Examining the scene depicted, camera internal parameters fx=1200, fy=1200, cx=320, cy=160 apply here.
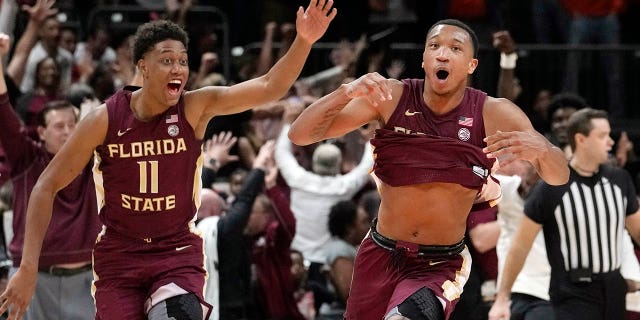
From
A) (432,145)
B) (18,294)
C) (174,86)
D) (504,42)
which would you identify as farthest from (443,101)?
(504,42)

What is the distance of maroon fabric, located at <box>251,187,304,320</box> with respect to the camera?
9.82 meters

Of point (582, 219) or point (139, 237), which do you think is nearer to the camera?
point (139, 237)

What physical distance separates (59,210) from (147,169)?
6.16ft

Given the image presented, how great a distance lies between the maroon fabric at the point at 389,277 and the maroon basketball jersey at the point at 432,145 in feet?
1.30

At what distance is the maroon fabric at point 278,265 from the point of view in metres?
9.82

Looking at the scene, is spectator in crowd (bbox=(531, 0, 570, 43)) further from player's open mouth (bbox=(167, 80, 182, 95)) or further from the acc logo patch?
player's open mouth (bbox=(167, 80, 182, 95))

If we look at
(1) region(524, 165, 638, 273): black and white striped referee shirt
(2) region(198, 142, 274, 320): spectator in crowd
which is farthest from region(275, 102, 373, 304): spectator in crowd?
(1) region(524, 165, 638, 273): black and white striped referee shirt

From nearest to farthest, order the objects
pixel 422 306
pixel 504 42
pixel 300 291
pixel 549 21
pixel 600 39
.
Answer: pixel 422 306 → pixel 504 42 → pixel 300 291 → pixel 600 39 → pixel 549 21

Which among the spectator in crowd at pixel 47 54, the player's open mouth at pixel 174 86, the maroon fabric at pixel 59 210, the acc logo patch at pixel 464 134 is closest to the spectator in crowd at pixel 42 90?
the spectator in crowd at pixel 47 54

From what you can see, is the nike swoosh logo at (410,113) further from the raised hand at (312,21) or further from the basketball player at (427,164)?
the raised hand at (312,21)

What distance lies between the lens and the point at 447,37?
20.1ft

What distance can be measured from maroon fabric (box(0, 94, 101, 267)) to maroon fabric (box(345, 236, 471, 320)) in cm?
233

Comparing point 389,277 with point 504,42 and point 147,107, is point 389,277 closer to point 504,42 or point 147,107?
point 147,107

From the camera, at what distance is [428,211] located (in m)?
6.07
